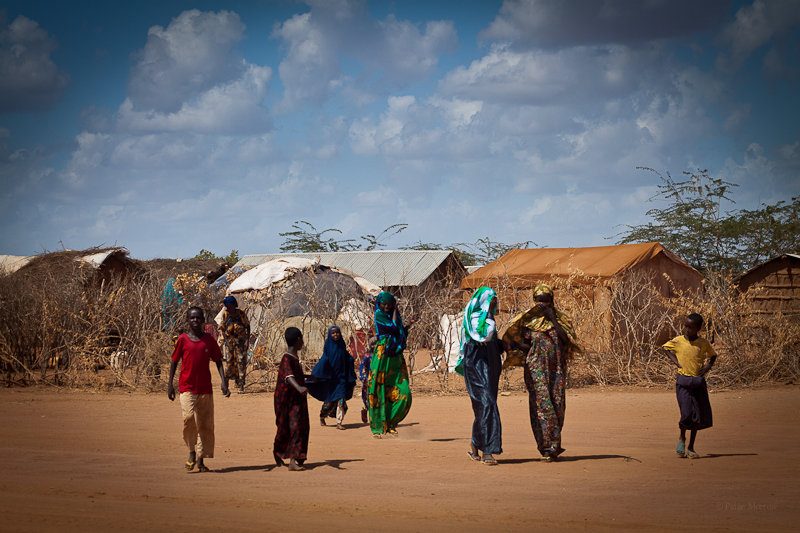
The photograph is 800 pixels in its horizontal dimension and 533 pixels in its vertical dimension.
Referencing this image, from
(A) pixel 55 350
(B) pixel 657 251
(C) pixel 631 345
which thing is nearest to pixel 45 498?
(A) pixel 55 350

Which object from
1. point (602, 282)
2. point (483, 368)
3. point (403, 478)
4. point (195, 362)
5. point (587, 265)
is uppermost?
point (587, 265)

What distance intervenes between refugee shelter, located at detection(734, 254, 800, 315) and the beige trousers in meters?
14.6

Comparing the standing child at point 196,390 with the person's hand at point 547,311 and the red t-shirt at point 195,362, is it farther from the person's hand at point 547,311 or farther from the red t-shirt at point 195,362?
the person's hand at point 547,311

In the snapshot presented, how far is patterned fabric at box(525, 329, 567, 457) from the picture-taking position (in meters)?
6.14

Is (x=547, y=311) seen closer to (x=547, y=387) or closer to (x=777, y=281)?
(x=547, y=387)

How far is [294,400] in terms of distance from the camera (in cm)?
607

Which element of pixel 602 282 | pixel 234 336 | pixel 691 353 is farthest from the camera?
pixel 602 282

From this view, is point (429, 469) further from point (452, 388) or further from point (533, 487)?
point (452, 388)

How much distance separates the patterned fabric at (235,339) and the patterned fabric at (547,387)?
6.58 metres

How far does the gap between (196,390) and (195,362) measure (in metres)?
0.25

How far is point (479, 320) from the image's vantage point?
6223mm

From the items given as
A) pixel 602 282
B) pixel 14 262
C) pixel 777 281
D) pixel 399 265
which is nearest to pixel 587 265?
pixel 602 282

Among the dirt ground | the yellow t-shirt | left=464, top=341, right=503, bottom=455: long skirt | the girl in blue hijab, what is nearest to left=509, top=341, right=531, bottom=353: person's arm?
left=464, top=341, right=503, bottom=455: long skirt

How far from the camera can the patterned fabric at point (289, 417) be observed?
6.00m
